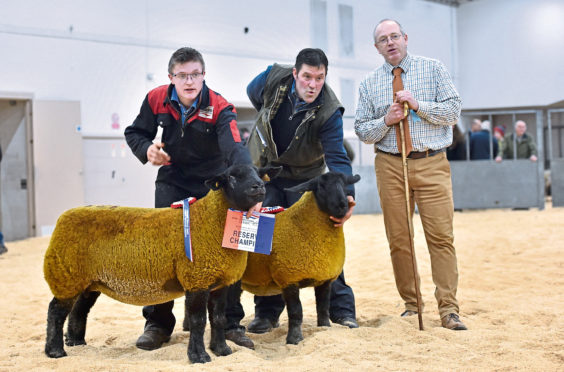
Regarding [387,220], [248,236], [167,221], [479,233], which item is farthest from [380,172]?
[479,233]

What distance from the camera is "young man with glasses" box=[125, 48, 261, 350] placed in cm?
388

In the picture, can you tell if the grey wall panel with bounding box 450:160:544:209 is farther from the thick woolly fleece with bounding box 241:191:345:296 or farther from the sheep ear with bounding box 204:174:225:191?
the sheep ear with bounding box 204:174:225:191

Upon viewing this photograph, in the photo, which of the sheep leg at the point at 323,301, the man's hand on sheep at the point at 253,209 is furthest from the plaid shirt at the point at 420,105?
the man's hand on sheep at the point at 253,209

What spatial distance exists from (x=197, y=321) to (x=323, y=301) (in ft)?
3.47

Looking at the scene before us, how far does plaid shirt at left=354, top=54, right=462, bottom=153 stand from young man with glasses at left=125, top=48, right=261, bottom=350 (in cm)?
128

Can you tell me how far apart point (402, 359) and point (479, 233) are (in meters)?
7.23

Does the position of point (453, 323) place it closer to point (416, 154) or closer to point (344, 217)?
point (344, 217)

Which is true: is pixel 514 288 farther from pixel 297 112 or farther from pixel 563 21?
pixel 563 21

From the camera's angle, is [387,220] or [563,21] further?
[563,21]

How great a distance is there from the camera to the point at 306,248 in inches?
157

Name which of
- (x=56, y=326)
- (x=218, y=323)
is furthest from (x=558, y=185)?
(x=56, y=326)

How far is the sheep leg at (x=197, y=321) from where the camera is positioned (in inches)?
139

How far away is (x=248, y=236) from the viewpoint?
12.0 feet

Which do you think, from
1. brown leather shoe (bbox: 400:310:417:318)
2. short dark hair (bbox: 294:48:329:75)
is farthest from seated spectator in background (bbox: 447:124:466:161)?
short dark hair (bbox: 294:48:329:75)
